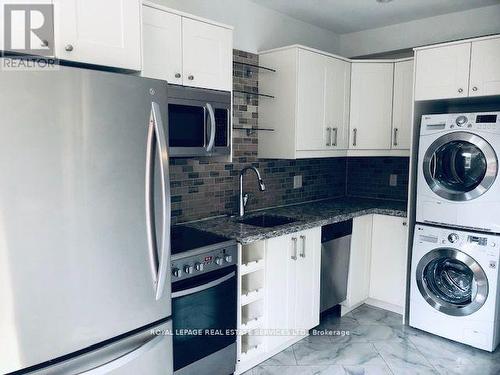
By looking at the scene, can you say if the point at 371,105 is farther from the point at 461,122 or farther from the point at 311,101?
the point at 461,122

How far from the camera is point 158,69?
2.14 m

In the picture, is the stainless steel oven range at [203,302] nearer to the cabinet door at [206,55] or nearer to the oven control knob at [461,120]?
the cabinet door at [206,55]

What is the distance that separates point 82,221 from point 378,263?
2.76 metres

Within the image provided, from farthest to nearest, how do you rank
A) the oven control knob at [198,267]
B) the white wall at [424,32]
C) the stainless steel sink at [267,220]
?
1. the white wall at [424,32]
2. the stainless steel sink at [267,220]
3. the oven control knob at [198,267]

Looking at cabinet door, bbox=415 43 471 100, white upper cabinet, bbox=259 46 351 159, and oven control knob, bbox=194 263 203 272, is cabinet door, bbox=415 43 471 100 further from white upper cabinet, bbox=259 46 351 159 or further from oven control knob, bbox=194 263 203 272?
oven control knob, bbox=194 263 203 272

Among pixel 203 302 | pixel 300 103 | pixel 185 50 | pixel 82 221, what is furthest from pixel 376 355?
pixel 185 50

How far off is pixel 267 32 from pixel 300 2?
0.35 m

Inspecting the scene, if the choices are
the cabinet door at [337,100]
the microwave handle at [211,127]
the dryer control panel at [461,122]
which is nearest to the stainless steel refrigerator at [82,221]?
the microwave handle at [211,127]

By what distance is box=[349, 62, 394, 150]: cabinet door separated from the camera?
3.61 m

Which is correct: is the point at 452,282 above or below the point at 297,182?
below

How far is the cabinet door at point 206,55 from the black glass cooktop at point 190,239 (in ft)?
2.93

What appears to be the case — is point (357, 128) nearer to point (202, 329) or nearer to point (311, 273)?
point (311, 273)

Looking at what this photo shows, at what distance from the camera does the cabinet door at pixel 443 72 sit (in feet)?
9.33

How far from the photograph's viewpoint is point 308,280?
2.89 metres
